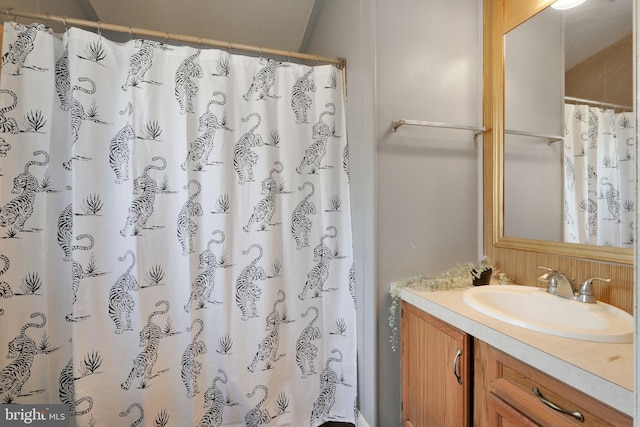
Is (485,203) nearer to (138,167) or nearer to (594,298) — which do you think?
(594,298)

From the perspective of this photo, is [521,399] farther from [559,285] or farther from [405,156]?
[405,156]

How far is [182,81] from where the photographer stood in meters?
1.33

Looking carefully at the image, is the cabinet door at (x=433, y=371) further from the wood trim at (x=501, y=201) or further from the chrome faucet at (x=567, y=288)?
the wood trim at (x=501, y=201)

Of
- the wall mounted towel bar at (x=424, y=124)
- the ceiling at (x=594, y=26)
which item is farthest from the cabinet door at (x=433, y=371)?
the ceiling at (x=594, y=26)

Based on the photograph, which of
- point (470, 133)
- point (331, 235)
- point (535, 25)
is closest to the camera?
point (535, 25)

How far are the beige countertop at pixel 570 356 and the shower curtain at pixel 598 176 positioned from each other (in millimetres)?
432

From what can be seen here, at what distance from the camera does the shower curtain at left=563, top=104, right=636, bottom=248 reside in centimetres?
89

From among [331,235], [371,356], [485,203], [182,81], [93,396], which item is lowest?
[93,396]

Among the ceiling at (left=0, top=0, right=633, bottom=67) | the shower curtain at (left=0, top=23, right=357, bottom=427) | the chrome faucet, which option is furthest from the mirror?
the ceiling at (left=0, top=0, right=633, bottom=67)

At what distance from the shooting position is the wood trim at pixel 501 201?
1015 mm

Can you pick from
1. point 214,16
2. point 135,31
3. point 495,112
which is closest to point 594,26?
point 495,112

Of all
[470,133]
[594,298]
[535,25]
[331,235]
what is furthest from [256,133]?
[594,298]

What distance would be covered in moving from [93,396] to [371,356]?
1305 mm

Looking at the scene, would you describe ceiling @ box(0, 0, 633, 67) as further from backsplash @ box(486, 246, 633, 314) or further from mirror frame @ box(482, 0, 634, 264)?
backsplash @ box(486, 246, 633, 314)
